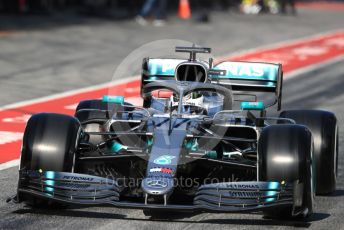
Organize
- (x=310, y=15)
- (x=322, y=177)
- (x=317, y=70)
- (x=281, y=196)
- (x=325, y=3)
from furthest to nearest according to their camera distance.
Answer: (x=325, y=3) → (x=310, y=15) → (x=317, y=70) → (x=322, y=177) → (x=281, y=196)

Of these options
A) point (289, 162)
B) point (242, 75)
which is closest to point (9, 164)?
point (242, 75)

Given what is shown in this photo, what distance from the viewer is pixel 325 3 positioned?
55.3 metres

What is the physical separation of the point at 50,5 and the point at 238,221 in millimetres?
28747

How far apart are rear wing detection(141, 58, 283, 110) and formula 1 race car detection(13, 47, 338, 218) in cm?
108

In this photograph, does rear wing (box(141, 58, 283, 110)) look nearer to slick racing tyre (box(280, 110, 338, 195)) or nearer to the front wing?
slick racing tyre (box(280, 110, 338, 195))

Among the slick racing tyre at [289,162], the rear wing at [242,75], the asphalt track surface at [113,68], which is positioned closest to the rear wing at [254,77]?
the rear wing at [242,75]

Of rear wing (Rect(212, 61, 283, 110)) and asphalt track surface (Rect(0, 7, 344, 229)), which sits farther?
rear wing (Rect(212, 61, 283, 110))

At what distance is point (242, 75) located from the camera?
1242 cm

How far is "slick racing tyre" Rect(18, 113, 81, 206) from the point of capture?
9.26 metres

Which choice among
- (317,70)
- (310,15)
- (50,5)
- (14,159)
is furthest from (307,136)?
(310,15)

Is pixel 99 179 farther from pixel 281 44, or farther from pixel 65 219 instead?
pixel 281 44

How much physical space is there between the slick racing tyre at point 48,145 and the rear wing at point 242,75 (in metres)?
2.91

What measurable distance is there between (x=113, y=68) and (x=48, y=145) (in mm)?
14438

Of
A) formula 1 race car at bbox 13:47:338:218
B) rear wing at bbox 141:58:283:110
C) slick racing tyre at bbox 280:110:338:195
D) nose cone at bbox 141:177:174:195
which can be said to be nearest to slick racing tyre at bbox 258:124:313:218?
formula 1 race car at bbox 13:47:338:218
